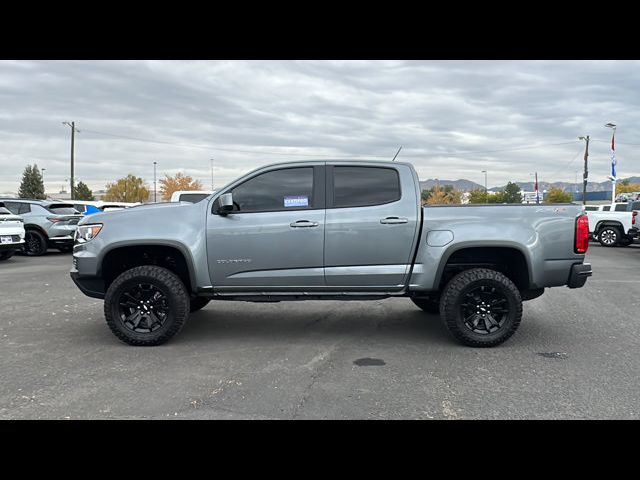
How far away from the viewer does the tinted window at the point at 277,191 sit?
567 cm

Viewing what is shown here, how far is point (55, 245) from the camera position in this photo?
1600 cm

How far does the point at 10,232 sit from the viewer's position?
13539 mm

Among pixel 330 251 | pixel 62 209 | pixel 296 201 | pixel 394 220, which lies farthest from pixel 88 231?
pixel 62 209

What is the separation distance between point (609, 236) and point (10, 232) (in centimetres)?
2091

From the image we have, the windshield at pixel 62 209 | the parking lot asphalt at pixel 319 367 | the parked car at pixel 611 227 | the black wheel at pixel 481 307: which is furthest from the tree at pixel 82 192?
the black wheel at pixel 481 307

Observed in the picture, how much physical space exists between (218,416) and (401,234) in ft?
8.89

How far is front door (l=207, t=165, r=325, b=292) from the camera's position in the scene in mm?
5523

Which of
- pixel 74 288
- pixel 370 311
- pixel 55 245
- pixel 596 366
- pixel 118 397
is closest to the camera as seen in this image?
pixel 118 397

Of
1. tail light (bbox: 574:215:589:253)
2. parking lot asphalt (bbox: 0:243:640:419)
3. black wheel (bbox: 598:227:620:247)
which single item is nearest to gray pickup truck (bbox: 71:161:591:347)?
tail light (bbox: 574:215:589:253)

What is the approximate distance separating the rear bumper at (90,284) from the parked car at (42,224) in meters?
11.3

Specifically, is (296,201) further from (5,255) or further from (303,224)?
(5,255)
